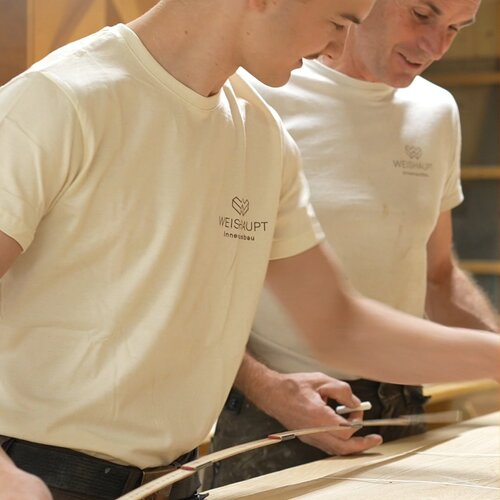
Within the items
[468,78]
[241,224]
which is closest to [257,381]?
[241,224]

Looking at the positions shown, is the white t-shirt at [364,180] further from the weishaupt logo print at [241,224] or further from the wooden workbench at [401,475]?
the weishaupt logo print at [241,224]

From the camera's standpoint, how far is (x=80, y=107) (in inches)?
44.6

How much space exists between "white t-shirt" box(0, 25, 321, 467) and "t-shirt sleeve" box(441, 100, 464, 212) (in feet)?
2.89

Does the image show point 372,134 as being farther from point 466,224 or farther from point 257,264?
point 466,224

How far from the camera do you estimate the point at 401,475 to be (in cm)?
146

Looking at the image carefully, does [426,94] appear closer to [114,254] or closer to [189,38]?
[189,38]

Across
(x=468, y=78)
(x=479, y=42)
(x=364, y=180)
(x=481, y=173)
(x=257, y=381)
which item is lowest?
(x=257, y=381)

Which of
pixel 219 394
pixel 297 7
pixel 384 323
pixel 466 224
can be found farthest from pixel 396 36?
pixel 466 224

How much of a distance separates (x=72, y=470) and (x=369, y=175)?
98cm

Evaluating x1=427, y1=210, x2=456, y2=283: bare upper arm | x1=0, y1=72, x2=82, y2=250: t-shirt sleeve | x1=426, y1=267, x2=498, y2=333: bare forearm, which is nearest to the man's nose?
x1=427, y1=210, x2=456, y2=283: bare upper arm

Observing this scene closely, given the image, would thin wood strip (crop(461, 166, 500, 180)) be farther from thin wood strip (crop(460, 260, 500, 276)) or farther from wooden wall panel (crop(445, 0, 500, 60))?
wooden wall panel (crop(445, 0, 500, 60))

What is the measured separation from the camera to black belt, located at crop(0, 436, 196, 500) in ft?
3.82

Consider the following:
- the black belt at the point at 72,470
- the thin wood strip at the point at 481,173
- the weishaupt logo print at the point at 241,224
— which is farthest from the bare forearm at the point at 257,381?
the thin wood strip at the point at 481,173

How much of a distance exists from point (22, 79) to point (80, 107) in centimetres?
7
